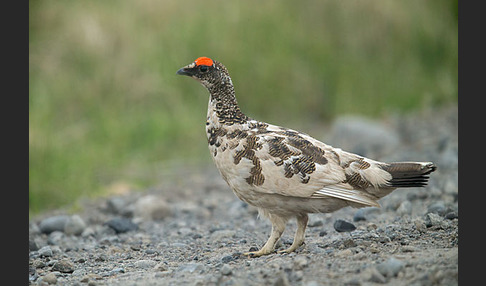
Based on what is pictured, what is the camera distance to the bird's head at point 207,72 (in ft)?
21.9

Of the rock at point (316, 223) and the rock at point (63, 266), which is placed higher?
the rock at point (316, 223)

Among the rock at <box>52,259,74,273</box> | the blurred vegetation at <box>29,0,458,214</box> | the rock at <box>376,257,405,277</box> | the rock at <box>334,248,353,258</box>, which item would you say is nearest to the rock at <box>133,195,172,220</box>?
the blurred vegetation at <box>29,0,458,214</box>

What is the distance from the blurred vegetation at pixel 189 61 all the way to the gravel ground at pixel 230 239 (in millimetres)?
2021

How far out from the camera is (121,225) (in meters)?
8.61

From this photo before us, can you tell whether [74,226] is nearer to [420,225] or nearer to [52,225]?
[52,225]

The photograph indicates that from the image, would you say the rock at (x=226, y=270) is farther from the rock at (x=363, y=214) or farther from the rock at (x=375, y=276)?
the rock at (x=363, y=214)

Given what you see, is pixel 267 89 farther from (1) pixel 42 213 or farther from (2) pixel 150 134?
(1) pixel 42 213

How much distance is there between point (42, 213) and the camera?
10.3m

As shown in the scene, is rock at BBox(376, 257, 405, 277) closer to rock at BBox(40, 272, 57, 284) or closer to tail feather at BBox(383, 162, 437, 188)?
→ tail feather at BBox(383, 162, 437, 188)

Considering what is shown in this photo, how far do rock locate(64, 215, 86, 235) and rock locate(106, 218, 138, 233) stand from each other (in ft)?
1.23

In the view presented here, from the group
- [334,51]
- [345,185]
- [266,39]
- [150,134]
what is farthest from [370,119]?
[345,185]

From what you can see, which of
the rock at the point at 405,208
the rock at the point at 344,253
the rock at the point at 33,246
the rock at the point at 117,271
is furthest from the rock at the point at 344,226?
the rock at the point at 33,246

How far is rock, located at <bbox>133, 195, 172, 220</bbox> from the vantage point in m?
9.27

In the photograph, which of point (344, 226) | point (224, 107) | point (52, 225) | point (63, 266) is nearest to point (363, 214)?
point (344, 226)
